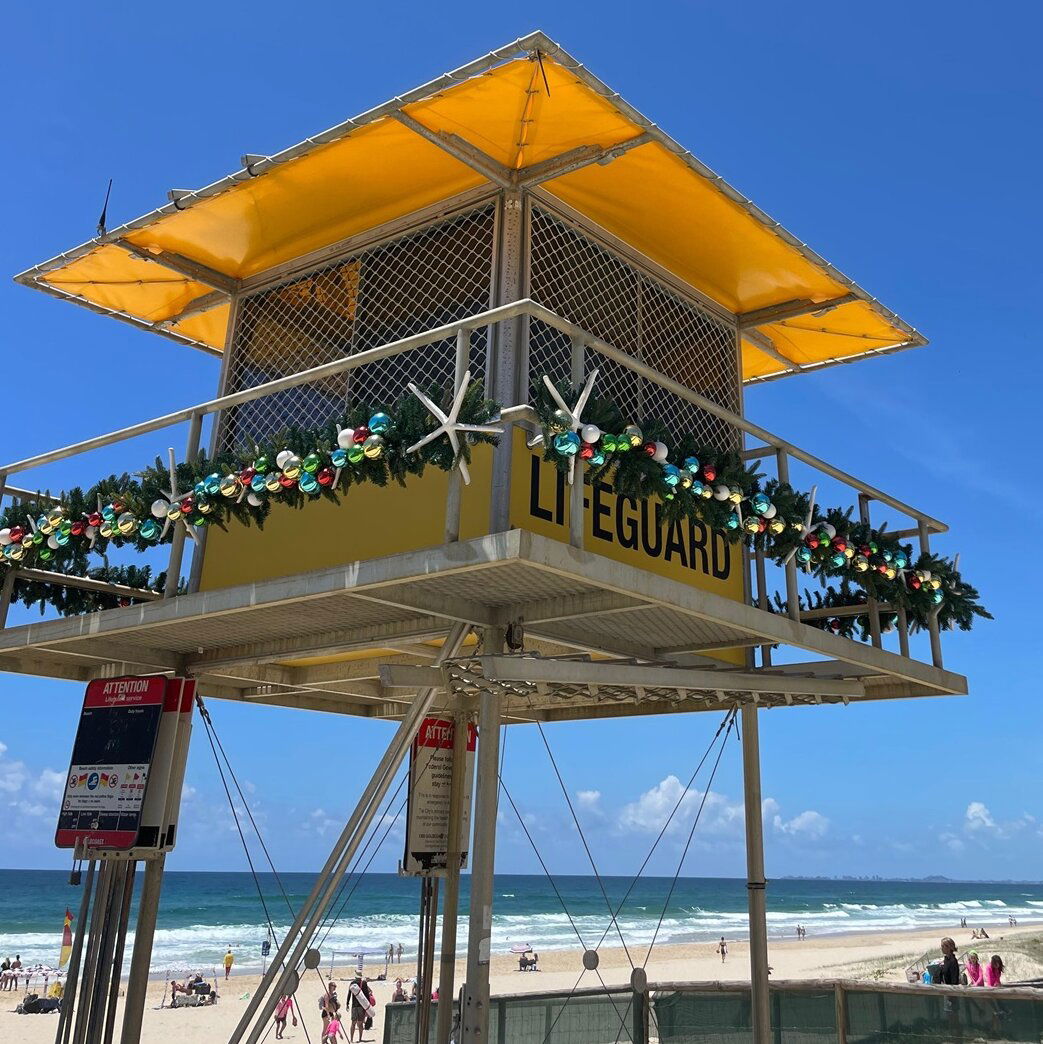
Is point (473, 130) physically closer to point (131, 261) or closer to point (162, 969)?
point (131, 261)

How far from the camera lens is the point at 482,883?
7297mm

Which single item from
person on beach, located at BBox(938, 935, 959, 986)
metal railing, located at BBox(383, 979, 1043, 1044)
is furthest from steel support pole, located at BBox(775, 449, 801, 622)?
person on beach, located at BBox(938, 935, 959, 986)

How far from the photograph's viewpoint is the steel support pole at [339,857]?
7.49m

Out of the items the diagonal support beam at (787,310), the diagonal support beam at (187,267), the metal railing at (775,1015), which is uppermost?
the diagonal support beam at (787,310)

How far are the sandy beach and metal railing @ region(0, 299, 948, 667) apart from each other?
24598 millimetres

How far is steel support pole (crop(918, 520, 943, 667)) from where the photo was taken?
988 cm

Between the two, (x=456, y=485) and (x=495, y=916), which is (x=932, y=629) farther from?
(x=495, y=916)

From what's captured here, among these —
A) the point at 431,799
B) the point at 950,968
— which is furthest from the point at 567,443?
the point at 950,968

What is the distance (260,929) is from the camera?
69.6 m

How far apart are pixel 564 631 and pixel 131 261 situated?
5.12m

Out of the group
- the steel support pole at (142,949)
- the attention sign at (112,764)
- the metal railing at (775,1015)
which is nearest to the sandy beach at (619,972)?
the metal railing at (775,1015)

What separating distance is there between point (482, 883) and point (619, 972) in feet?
163

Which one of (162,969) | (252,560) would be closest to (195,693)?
(252,560)

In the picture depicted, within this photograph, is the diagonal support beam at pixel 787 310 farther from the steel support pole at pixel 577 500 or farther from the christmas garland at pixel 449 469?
the steel support pole at pixel 577 500
